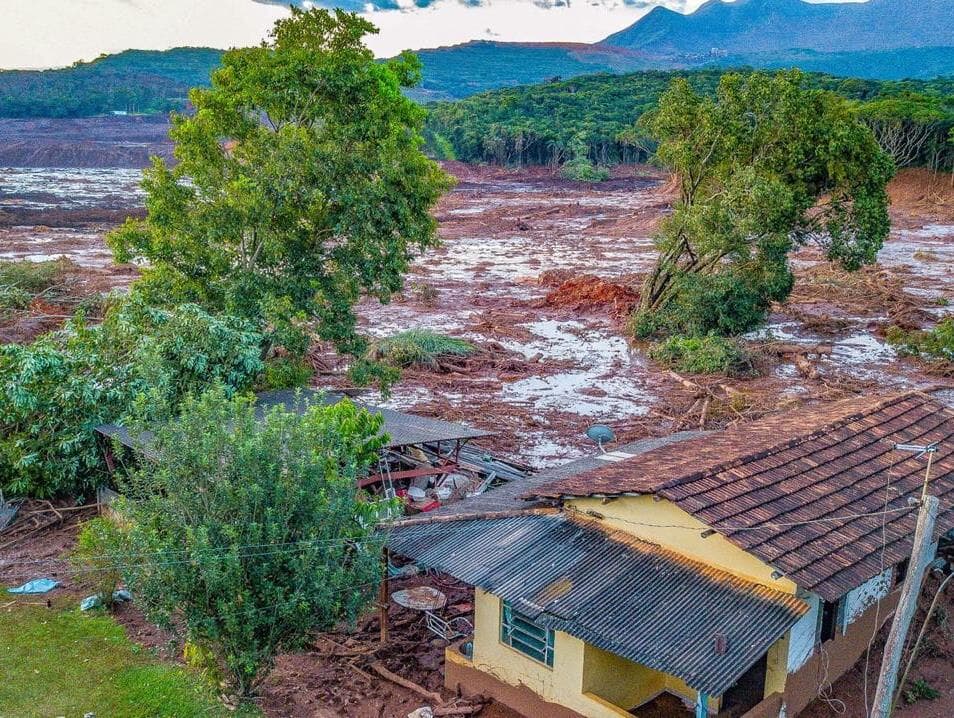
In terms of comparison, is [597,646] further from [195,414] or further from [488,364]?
[488,364]

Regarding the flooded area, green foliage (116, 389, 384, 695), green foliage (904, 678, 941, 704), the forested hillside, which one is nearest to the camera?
green foliage (116, 389, 384, 695)

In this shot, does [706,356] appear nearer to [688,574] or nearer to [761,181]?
[761,181]

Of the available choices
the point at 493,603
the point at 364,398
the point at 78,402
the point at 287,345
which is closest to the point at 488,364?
the point at 364,398

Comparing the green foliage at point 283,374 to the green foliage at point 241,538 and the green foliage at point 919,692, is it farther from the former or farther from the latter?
the green foliage at point 919,692

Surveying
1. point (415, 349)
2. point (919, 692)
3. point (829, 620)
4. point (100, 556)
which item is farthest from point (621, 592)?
point (415, 349)

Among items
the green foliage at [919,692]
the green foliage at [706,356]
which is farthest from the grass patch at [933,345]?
the green foliage at [919,692]

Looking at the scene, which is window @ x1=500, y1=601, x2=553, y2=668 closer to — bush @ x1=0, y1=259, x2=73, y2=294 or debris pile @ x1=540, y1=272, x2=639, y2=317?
debris pile @ x1=540, y1=272, x2=639, y2=317

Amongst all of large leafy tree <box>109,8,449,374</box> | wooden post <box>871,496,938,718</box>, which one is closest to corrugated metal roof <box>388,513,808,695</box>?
wooden post <box>871,496,938,718</box>
